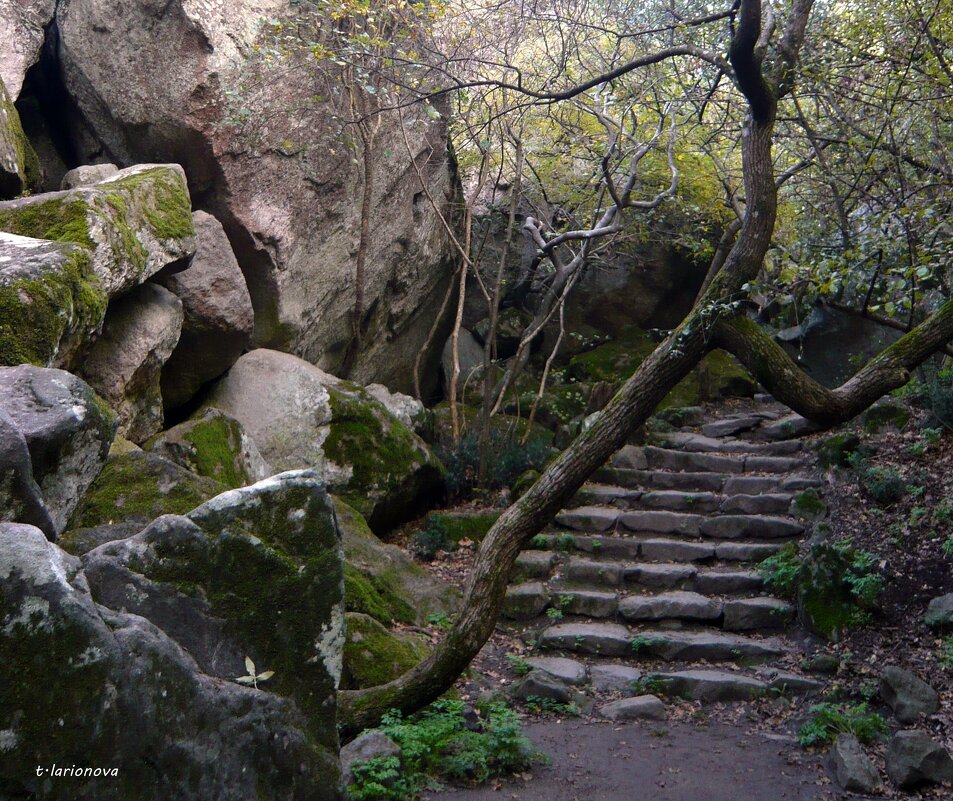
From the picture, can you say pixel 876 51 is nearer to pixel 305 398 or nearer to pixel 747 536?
pixel 747 536

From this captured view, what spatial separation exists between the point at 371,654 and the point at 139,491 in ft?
6.15

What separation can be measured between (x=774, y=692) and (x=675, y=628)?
1172 millimetres

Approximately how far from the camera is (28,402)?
10.0 ft

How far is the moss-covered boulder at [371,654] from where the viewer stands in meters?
5.29

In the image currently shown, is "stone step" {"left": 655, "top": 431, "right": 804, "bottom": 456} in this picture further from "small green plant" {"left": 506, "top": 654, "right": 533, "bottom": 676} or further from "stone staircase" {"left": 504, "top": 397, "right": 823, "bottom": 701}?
"small green plant" {"left": 506, "top": 654, "right": 533, "bottom": 676}

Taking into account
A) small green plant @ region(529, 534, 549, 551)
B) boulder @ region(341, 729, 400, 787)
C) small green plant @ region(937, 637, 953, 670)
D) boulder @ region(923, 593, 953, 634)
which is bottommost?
boulder @ region(341, 729, 400, 787)

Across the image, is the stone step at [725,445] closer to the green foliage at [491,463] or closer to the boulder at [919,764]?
the green foliage at [491,463]

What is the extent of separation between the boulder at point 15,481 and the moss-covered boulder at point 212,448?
10.0 feet

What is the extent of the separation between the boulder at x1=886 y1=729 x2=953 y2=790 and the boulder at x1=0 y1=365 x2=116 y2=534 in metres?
4.44

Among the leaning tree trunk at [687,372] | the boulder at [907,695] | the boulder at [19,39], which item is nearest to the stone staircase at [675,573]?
the boulder at [907,695]

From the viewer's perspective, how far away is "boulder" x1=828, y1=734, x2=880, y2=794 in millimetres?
4602

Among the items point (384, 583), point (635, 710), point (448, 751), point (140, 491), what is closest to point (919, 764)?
point (635, 710)

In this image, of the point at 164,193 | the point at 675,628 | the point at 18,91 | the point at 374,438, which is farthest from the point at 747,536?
the point at 18,91

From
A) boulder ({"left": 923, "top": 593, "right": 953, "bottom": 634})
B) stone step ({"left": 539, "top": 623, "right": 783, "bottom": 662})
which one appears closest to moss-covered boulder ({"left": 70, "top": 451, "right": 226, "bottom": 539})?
stone step ({"left": 539, "top": 623, "right": 783, "bottom": 662})
